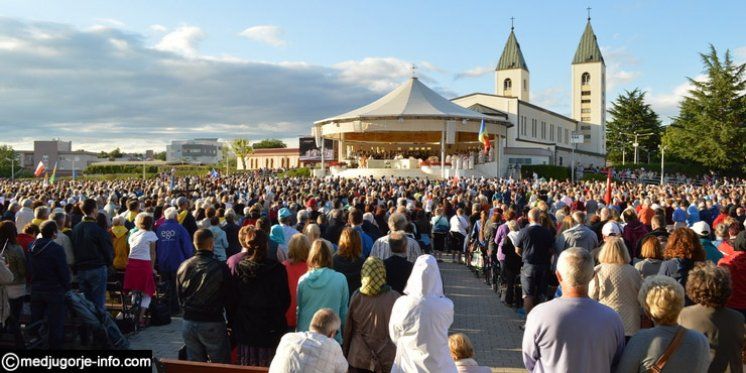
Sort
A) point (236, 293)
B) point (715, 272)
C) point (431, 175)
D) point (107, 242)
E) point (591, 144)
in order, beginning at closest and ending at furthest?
point (715, 272) < point (236, 293) < point (107, 242) < point (431, 175) < point (591, 144)

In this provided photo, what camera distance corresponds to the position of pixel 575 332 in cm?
341

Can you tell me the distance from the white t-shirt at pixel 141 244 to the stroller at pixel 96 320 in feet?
4.52

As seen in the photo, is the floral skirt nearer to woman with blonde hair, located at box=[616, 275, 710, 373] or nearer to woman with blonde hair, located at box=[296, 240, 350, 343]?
woman with blonde hair, located at box=[296, 240, 350, 343]

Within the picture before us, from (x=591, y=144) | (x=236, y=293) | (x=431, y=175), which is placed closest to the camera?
(x=236, y=293)

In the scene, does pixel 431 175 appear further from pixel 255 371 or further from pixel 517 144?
pixel 255 371

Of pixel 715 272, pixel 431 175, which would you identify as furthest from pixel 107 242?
pixel 431 175

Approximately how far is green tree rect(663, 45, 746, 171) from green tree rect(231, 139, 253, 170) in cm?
6023

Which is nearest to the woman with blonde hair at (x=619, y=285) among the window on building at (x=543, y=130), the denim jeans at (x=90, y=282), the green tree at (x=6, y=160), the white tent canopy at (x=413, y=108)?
the denim jeans at (x=90, y=282)

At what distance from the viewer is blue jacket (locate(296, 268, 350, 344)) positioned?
15.9 ft

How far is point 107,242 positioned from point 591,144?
254 ft

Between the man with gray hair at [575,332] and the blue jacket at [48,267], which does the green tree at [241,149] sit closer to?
the blue jacket at [48,267]

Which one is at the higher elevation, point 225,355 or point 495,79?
point 495,79

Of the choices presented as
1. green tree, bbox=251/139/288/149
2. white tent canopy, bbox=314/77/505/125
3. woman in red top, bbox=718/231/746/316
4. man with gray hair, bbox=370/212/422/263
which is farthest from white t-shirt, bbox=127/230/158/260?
green tree, bbox=251/139/288/149

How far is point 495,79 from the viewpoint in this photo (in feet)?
264
